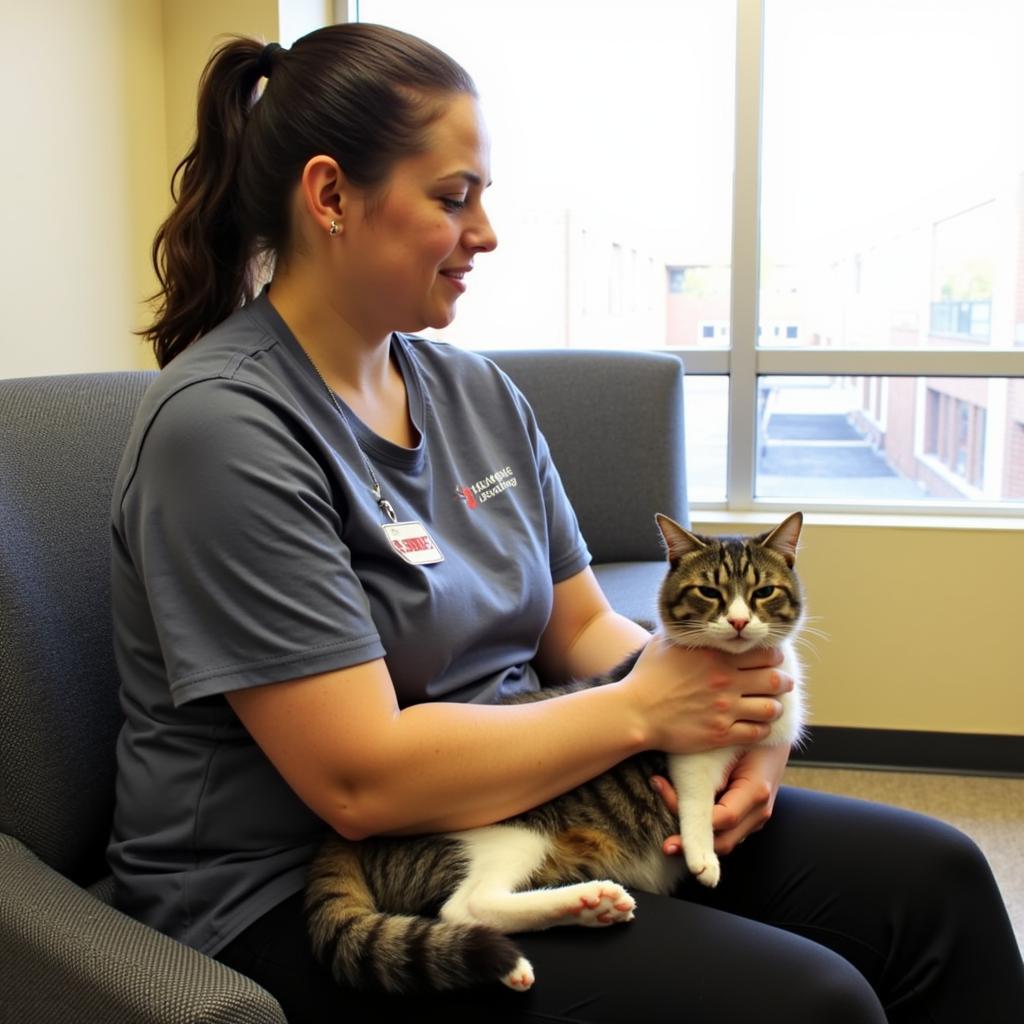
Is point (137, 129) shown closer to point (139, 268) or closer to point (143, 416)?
point (139, 268)

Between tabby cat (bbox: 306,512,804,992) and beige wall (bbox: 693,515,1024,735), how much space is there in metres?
1.41

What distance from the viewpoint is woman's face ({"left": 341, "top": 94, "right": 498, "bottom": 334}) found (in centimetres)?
118

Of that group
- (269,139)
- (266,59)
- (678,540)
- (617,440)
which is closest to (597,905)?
(678,540)

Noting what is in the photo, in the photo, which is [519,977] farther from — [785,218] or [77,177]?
[785,218]

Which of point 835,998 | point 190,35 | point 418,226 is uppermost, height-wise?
point 190,35

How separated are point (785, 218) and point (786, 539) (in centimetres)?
176

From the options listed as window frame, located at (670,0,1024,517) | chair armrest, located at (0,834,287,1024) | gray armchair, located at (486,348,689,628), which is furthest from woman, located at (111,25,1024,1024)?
window frame, located at (670,0,1024,517)

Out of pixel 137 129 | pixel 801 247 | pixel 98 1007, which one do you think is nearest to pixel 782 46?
pixel 801 247

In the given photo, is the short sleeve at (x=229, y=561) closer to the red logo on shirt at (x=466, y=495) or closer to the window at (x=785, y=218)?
the red logo on shirt at (x=466, y=495)

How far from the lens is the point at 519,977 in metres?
0.95

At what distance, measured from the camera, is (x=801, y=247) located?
2.94 m

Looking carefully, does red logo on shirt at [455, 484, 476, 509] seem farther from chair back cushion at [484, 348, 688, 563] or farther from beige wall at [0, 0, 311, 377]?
beige wall at [0, 0, 311, 377]

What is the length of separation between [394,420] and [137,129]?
5.69ft

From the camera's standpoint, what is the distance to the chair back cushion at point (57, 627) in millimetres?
1096
